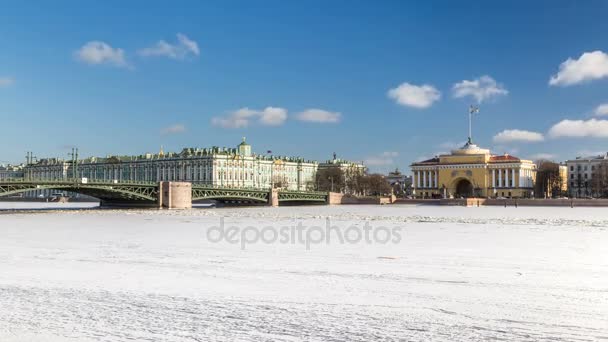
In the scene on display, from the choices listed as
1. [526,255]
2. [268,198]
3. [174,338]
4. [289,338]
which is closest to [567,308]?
[289,338]

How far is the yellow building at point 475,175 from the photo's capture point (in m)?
97.9

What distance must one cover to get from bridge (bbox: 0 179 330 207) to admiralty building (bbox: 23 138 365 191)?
33763mm

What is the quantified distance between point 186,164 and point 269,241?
9432 centimetres

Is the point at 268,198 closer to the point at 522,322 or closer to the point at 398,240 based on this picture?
the point at 398,240

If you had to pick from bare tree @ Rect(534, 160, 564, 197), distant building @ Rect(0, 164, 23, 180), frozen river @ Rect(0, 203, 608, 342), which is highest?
distant building @ Rect(0, 164, 23, 180)

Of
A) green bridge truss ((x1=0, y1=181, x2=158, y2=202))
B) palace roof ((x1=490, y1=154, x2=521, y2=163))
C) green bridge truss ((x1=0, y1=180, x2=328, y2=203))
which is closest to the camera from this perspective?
green bridge truss ((x1=0, y1=181, x2=158, y2=202))

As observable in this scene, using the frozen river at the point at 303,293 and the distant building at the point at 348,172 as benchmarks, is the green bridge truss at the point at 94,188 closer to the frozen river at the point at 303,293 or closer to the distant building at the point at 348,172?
the frozen river at the point at 303,293

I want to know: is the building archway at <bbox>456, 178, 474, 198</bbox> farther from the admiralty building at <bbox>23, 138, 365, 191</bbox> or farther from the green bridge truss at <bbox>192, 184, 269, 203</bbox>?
the green bridge truss at <bbox>192, 184, 269, 203</bbox>

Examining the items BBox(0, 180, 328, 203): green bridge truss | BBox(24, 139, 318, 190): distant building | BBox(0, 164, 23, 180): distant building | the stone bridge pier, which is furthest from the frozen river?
BBox(0, 164, 23, 180): distant building

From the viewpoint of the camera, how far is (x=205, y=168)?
111 meters

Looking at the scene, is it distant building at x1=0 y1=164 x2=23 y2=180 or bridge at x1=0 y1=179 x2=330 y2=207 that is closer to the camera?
bridge at x1=0 y1=179 x2=330 y2=207

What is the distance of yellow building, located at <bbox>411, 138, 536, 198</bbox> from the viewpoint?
321 ft

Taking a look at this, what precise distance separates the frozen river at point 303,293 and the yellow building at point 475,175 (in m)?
80.3

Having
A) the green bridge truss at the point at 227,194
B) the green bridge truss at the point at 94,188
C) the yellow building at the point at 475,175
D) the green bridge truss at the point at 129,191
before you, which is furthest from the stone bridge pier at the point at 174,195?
the yellow building at the point at 475,175
